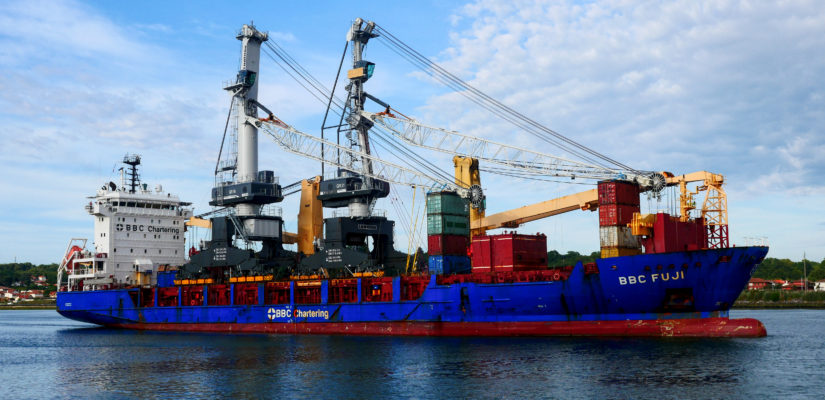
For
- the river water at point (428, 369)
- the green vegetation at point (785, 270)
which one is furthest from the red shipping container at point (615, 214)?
the green vegetation at point (785, 270)

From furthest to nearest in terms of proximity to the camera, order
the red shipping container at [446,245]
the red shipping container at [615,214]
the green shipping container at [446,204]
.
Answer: the green shipping container at [446,204] < the red shipping container at [446,245] < the red shipping container at [615,214]

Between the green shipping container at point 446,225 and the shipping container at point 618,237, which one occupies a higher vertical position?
the green shipping container at point 446,225

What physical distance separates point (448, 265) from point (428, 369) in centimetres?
1674

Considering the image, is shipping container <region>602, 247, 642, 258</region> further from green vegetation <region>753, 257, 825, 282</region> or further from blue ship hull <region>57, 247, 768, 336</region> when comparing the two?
green vegetation <region>753, 257, 825, 282</region>

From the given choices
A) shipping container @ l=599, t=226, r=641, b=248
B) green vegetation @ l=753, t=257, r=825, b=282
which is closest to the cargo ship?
shipping container @ l=599, t=226, r=641, b=248

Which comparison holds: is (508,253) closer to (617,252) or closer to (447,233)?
(447,233)

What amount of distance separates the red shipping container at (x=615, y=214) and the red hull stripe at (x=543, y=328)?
620cm

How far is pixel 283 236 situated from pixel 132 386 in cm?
3876

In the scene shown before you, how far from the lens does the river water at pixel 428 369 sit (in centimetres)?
2827

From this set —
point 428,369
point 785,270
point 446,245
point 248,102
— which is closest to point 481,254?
point 446,245

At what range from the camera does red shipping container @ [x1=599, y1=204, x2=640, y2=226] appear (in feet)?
145

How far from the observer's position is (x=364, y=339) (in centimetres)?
4712

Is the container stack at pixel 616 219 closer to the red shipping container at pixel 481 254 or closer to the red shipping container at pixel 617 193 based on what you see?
the red shipping container at pixel 617 193

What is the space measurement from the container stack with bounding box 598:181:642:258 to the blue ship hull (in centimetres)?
253
